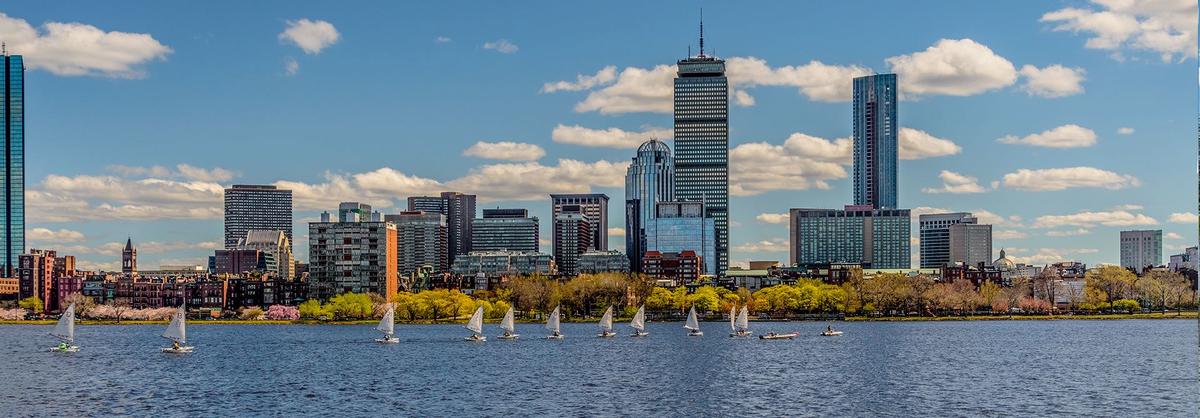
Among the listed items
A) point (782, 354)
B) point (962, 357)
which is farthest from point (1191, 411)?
point (782, 354)

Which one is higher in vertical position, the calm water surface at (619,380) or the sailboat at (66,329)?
the sailboat at (66,329)

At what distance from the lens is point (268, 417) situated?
105500 millimetres

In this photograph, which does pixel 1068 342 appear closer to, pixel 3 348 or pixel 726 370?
pixel 726 370

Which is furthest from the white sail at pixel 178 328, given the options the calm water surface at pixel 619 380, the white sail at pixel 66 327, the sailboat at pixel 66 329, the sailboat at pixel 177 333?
the sailboat at pixel 66 329

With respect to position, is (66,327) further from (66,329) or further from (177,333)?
(177,333)

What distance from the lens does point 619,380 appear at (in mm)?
132125

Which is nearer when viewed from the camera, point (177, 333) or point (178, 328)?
point (177, 333)

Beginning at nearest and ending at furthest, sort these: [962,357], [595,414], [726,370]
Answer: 1. [595,414]
2. [726,370]
3. [962,357]

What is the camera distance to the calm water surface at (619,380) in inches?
4336

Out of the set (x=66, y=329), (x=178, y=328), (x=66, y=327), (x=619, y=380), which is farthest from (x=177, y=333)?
(x=619, y=380)

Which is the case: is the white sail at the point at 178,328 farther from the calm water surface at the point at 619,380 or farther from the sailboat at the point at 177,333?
the calm water surface at the point at 619,380

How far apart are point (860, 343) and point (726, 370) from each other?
54.1 meters

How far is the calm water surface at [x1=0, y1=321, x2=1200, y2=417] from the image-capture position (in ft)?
361

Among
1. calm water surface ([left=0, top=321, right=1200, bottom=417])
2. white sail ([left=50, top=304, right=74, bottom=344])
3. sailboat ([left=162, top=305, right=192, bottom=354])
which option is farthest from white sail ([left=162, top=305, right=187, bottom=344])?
white sail ([left=50, top=304, right=74, bottom=344])
